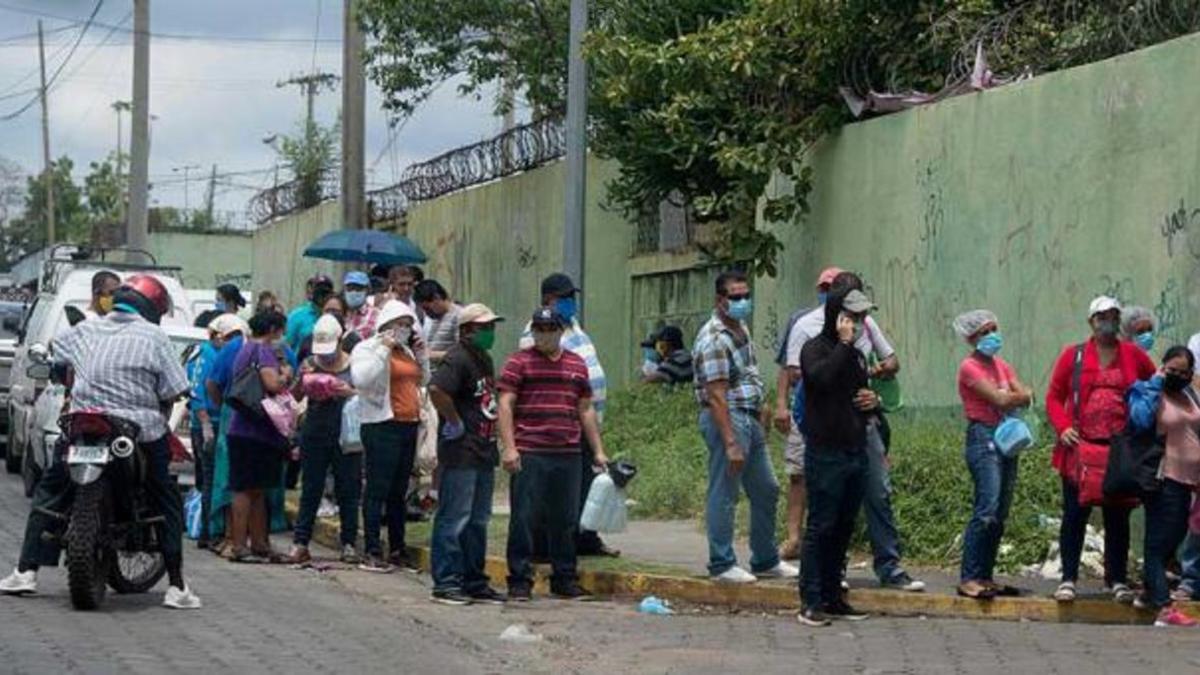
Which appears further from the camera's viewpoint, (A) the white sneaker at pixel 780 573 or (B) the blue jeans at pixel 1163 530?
(A) the white sneaker at pixel 780 573

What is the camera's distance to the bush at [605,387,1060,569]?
13.5m

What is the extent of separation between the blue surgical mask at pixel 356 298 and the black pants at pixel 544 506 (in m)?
4.03

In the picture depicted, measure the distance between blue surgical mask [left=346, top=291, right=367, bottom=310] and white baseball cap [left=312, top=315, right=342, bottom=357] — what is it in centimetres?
192

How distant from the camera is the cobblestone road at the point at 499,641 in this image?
32.6 ft

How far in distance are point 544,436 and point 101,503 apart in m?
2.57

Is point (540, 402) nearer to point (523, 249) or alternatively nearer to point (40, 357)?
point (40, 357)

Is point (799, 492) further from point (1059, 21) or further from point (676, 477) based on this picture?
point (1059, 21)

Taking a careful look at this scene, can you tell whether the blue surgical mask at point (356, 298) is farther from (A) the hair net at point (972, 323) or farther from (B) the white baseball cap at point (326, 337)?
(A) the hair net at point (972, 323)

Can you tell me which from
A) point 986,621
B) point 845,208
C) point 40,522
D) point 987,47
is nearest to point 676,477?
point 845,208

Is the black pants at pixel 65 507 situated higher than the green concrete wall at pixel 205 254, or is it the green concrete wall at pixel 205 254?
the green concrete wall at pixel 205 254

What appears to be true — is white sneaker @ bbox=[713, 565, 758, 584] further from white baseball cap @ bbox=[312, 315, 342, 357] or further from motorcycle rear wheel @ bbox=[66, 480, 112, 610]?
motorcycle rear wheel @ bbox=[66, 480, 112, 610]

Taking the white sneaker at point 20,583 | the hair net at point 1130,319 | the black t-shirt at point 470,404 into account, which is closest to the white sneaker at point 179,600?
the white sneaker at point 20,583

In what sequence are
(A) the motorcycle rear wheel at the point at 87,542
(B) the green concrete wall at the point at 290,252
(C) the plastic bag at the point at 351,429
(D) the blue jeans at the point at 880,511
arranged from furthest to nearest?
1. (B) the green concrete wall at the point at 290,252
2. (C) the plastic bag at the point at 351,429
3. (D) the blue jeans at the point at 880,511
4. (A) the motorcycle rear wheel at the point at 87,542

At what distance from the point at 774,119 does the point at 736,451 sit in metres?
7.18
